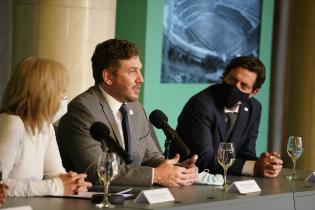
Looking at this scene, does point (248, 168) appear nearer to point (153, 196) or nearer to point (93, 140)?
point (93, 140)

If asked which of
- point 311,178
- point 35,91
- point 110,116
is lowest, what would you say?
point 311,178

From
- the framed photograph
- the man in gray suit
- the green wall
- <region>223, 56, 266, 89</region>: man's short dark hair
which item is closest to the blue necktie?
the man in gray suit

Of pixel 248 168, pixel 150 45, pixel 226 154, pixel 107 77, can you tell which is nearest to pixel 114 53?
pixel 107 77

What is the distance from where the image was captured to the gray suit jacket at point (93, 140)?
4152 mm

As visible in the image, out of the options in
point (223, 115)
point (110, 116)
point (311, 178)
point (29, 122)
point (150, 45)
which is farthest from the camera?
point (150, 45)

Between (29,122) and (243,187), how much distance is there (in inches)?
41.1

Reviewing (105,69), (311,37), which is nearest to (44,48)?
(105,69)

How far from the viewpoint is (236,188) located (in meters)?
4.08

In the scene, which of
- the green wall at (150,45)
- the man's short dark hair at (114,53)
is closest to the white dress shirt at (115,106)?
the man's short dark hair at (114,53)

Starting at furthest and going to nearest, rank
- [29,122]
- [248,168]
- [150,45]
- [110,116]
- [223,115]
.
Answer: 1. [150,45]
2. [223,115]
3. [248,168]
4. [110,116]
5. [29,122]

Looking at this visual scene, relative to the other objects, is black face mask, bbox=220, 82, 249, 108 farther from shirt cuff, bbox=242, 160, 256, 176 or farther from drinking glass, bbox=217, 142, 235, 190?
drinking glass, bbox=217, 142, 235, 190

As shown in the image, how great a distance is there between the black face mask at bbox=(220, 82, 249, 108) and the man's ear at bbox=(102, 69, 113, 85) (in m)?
0.89

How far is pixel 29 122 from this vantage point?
374 cm

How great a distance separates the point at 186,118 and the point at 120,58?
876mm
